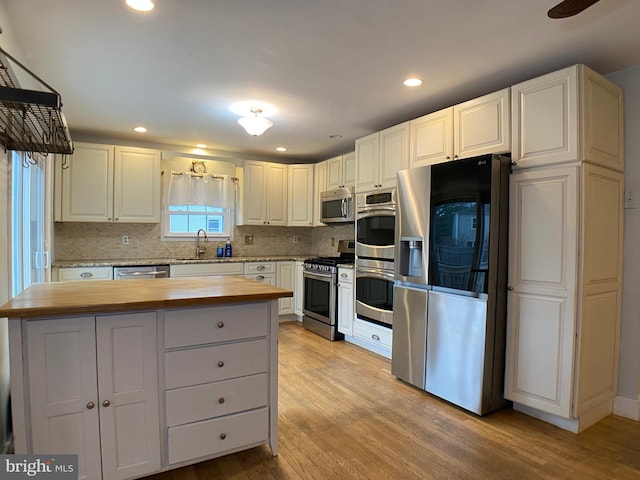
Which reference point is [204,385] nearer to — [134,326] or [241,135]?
[134,326]

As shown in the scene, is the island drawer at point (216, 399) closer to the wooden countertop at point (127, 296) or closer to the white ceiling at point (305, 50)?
the wooden countertop at point (127, 296)

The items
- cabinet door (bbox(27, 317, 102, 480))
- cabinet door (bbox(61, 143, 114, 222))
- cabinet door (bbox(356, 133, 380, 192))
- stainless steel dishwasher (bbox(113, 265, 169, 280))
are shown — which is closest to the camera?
cabinet door (bbox(27, 317, 102, 480))

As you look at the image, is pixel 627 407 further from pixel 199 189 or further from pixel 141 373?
pixel 199 189

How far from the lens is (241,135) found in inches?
175

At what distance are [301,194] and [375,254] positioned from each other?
210 cm

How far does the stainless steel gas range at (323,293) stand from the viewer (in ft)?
14.4

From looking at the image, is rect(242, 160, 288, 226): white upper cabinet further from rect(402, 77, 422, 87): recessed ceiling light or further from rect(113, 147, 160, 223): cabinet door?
rect(402, 77, 422, 87): recessed ceiling light

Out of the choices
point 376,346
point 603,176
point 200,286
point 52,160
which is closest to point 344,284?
point 376,346

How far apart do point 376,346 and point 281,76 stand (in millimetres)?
2717

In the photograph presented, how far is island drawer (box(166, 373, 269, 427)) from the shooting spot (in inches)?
71.9

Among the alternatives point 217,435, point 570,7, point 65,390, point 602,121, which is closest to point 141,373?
point 65,390

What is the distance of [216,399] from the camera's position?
191cm

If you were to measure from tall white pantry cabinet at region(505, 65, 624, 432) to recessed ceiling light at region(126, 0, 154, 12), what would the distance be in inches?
91.0

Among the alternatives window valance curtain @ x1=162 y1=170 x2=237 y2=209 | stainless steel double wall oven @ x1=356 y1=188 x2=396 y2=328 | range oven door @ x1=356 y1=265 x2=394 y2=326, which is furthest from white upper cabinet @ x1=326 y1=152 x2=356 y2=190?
window valance curtain @ x1=162 y1=170 x2=237 y2=209
